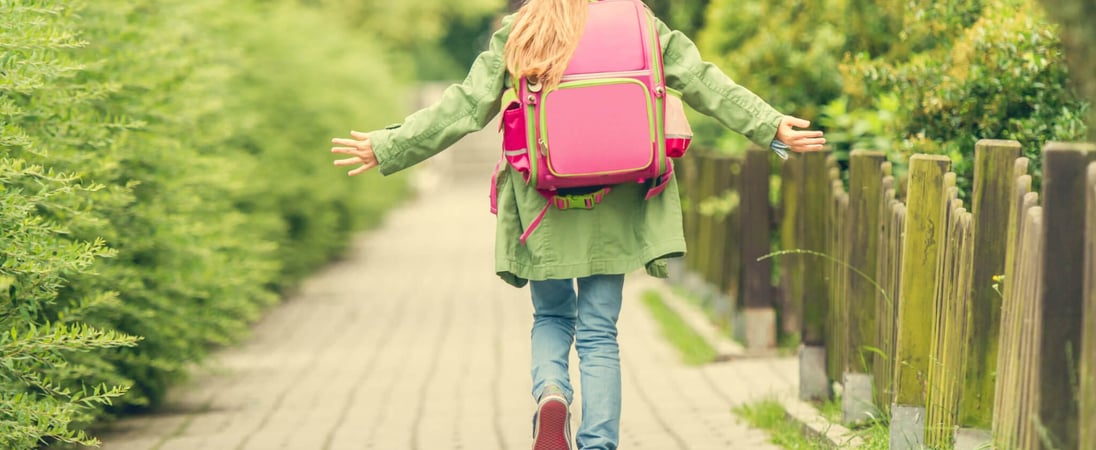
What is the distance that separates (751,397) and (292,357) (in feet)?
12.6

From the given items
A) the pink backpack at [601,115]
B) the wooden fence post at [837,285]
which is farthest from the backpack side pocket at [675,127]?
the wooden fence post at [837,285]

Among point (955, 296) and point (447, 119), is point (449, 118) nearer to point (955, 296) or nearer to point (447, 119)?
point (447, 119)

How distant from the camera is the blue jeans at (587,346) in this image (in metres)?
4.21

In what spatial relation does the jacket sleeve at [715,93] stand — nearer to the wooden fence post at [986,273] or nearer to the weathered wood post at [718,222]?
the wooden fence post at [986,273]

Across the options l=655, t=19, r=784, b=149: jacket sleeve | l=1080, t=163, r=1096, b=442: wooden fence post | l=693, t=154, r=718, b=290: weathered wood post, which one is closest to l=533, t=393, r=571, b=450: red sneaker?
l=655, t=19, r=784, b=149: jacket sleeve

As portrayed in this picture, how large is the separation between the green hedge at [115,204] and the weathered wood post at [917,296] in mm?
2364

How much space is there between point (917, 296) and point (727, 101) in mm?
804

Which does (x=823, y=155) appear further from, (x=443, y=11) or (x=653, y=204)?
(x=443, y=11)

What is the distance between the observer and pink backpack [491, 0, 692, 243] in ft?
13.4

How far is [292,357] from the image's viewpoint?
9070 mm

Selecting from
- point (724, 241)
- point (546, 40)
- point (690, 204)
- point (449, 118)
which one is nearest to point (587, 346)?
point (449, 118)

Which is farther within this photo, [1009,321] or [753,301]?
[753,301]

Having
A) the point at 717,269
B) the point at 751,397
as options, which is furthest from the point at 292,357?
the point at 751,397

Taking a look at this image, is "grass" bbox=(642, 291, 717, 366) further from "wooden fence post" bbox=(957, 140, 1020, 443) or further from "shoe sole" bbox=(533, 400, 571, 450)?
"wooden fence post" bbox=(957, 140, 1020, 443)
